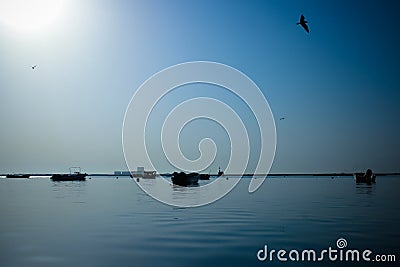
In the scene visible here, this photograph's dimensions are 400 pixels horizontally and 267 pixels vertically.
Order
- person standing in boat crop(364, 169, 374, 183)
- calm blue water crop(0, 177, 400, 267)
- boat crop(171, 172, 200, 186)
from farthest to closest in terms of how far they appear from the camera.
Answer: person standing in boat crop(364, 169, 374, 183) → boat crop(171, 172, 200, 186) → calm blue water crop(0, 177, 400, 267)

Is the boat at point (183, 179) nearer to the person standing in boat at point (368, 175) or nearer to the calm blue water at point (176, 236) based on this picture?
the person standing in boat at point (368, 175)

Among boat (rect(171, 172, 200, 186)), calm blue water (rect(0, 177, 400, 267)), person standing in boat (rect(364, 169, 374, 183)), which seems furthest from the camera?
person standing in boat (rect(364, 169, 374, 183))

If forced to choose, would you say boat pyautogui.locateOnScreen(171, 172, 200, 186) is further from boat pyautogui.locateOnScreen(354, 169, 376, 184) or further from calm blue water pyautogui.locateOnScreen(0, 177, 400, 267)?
calm blue water pyautogui.locateOnScreen(0, 177, 400, 267)

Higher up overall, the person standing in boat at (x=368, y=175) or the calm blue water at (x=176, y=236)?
the person standing in boat at (x=368, y=175)

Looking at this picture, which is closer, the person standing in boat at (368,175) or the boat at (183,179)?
the boat at (183,179)

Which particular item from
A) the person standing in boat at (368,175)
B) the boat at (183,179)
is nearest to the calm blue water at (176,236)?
the boat at (183,179)

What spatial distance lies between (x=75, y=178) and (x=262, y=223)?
16859 centimetres

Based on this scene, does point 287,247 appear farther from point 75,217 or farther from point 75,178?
point 75,178

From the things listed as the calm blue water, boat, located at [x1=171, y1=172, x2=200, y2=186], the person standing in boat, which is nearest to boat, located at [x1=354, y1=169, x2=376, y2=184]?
the person standing in boat

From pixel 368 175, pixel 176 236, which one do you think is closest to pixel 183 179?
pixel 368 175

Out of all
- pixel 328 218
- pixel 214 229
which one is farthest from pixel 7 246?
pixel 328 218

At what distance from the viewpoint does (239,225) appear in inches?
1213

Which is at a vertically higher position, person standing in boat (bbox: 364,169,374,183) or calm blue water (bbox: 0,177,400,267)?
person standing in boat (bbox: 364,169,374,183)

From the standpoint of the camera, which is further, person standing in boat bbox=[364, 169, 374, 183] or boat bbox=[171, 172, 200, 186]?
person standing in boat bbox=[364, 169, 374, 183]
